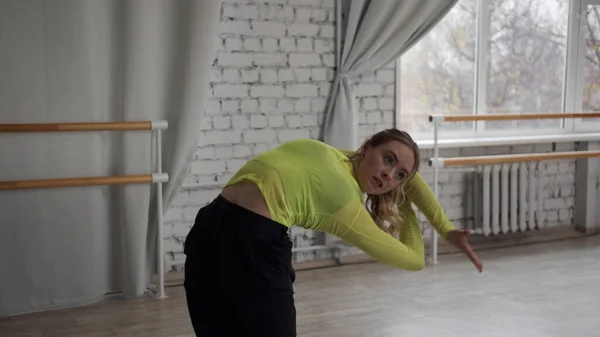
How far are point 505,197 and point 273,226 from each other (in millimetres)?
3248

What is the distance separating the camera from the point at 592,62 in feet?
17.4

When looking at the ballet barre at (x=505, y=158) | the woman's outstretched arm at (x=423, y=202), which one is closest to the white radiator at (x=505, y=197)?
the ballet barre at (x=505, y=158)

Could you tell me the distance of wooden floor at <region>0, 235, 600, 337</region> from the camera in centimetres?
332

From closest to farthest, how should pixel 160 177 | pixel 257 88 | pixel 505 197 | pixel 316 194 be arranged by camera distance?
pixel 316 194 → pixel 160 177 → pixel 257 88 → pixel 505 197

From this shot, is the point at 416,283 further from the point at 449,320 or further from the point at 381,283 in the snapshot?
the point at 449,320

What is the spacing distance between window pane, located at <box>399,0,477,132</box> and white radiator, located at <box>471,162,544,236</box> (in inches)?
15.9

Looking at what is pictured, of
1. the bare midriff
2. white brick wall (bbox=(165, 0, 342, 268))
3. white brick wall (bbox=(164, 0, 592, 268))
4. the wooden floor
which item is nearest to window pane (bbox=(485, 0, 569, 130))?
white brick wall (bbox=(164, 0, 592, 268))

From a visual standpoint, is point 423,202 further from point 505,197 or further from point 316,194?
point 505,197

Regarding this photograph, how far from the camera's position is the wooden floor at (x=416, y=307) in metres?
3.32

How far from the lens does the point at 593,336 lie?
3.22m

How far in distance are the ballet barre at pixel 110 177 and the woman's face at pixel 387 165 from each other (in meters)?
1.89

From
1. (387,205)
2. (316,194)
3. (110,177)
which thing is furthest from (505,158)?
(316,194)

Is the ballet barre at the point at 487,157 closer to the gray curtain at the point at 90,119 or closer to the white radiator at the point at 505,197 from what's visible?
the white radiator at the point at 505,197

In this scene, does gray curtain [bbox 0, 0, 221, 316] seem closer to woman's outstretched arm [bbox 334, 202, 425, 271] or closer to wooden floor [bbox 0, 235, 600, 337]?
wooden floor [bbox 0, 235, 600, 337]
